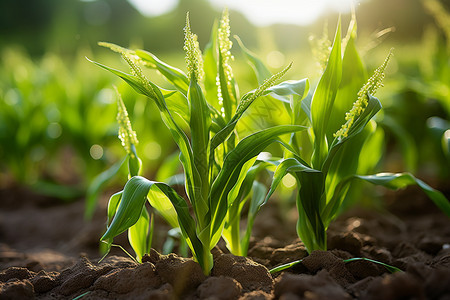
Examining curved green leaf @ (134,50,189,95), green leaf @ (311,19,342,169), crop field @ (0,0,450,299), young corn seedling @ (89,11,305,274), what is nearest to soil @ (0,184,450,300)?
crop field @ (0,0,450,299)

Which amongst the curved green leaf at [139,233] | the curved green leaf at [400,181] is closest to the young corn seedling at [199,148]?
the curved green leaf at [139,233]

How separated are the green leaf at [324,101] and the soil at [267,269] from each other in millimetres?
327

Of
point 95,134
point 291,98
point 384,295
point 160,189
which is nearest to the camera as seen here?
point 384,295

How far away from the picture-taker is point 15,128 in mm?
3482

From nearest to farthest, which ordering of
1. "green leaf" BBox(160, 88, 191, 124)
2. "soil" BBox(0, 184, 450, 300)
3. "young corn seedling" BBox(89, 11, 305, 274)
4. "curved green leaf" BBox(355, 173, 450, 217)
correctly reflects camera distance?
"soil" BBox(0, 184, 450, 300), "young corn seedling" BBox(89, 11, 305, 274), "green leaf" BBox(160, 88, 191, 124), "curved green leaf" BBox(355, 173, 450, 217)

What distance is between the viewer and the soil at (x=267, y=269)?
3.42 feet

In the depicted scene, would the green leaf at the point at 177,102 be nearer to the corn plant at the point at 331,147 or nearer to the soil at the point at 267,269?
the corn plant at the point at 331,147

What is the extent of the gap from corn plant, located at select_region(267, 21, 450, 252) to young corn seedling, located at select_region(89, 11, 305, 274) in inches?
4.4

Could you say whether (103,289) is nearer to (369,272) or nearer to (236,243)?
(236,243)

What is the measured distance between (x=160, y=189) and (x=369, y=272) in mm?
704

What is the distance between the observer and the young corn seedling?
3.89ft

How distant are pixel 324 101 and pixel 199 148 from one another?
0.44m

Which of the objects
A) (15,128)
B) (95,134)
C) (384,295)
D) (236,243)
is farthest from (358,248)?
(15,128)

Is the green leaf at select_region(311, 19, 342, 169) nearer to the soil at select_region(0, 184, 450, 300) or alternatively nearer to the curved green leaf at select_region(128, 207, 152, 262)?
the soil at select_region(0, 184, 450, 300)
